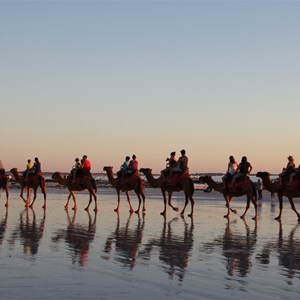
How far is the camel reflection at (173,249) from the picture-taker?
11.3 meters

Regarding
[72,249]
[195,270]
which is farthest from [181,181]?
[195,270]

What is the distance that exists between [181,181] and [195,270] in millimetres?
16611

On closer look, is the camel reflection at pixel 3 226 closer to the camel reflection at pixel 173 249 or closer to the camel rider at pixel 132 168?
the camel reflection at pixel 173 249

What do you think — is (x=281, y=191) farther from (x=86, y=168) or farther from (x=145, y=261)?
(x=145, y=261)

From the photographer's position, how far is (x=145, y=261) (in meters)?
12.1

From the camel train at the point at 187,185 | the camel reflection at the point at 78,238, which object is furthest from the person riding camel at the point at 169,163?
the camel reflection at the point at 78,238

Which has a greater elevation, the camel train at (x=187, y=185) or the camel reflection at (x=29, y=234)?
the camel train at (x=187, y=185)

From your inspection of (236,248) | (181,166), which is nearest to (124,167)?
(181,166)

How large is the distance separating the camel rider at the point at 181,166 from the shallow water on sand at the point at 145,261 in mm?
6953

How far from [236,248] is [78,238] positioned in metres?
3.91

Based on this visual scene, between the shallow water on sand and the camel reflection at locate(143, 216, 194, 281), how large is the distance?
0.02 m

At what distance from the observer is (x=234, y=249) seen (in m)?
14.6

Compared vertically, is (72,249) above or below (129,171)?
below

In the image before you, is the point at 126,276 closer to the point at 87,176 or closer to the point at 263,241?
the point at 263,241
